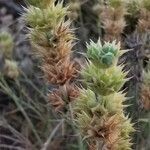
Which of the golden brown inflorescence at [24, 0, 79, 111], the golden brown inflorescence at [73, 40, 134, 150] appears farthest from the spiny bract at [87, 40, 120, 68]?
the golden brown inflorescence at [24, 0, 79, 111]

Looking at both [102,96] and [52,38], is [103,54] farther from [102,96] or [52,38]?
[52,38]

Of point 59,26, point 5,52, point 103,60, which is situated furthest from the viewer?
point 5,52

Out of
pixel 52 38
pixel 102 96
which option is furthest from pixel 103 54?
pixel 52 38

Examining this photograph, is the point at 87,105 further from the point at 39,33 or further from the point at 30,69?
the point at 30,69

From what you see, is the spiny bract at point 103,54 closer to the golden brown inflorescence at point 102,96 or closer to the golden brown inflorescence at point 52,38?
the golden brown inflorescence at point 102,96

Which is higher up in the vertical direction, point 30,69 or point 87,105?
point 87,105

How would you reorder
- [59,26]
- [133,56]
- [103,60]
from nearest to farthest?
[103,60] → [59,26] → [133,56]

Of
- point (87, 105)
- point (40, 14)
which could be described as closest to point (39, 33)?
point (40, 14)

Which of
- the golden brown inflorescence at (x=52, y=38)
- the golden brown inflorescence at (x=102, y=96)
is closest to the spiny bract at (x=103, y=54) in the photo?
the golden brown inflorescence at (x=102, y=96)
